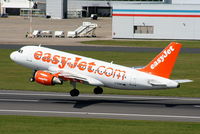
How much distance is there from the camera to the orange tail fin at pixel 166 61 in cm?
4916

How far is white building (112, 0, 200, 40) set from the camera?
142000 millimetres

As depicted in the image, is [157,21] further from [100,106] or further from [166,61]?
[166,61]

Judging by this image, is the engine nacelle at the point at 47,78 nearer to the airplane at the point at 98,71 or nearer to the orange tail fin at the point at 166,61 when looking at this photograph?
the airplane at the point at 98,71

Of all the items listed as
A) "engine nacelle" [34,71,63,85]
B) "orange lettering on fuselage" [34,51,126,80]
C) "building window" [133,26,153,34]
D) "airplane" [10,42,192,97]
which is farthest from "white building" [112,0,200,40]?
"engine nacelle" [34,71,63,85]

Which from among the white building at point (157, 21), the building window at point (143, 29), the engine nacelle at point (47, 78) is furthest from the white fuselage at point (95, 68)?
the building window at point (143, 29)

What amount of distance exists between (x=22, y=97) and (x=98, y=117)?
13.7 metres

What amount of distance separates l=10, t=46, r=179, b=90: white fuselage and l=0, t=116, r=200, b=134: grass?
20.1 ft

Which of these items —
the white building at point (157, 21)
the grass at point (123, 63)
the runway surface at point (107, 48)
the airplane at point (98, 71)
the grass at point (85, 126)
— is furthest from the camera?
the white building at point (157, 21)

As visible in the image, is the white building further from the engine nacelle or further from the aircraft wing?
the engine nacelle

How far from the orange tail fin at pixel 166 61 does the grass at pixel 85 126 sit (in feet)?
20.2

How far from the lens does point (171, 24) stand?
144 m

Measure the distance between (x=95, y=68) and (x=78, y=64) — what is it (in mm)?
1991

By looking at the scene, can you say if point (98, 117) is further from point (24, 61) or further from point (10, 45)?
point (10, 45)

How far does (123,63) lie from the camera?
90250mm
